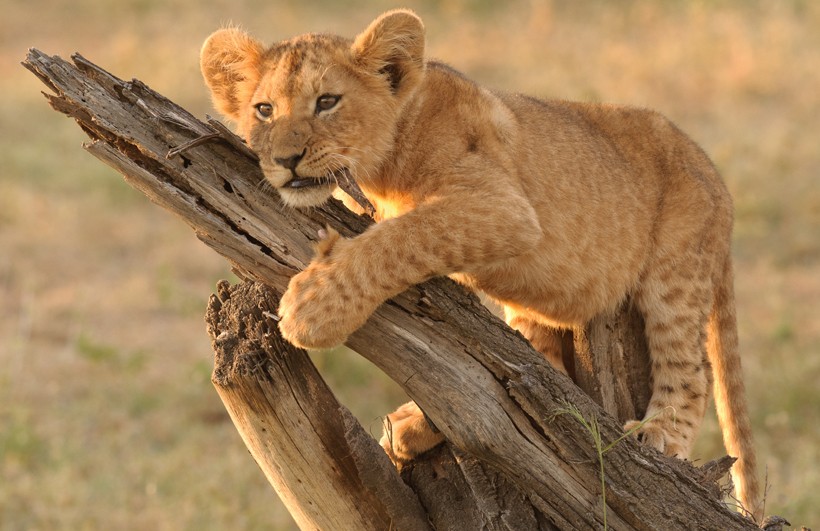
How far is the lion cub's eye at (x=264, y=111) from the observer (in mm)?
4137

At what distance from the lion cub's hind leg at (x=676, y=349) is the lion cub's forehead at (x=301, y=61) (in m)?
1.78

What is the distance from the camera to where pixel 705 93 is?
46.2ft

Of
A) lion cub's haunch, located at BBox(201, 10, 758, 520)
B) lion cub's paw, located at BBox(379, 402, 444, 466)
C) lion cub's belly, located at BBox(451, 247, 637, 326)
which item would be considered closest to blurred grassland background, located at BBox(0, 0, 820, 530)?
lion cub's haunch, located at BBox(201, 10, 758, 520)

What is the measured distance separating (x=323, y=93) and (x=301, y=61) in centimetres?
17

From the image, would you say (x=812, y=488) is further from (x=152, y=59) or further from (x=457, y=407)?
(x=152, y=59)

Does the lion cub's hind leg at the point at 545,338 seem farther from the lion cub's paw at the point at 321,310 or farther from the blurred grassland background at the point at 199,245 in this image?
the lion cub's paw at the point at 321,310

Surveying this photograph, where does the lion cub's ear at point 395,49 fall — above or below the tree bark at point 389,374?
above

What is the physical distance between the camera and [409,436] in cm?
443

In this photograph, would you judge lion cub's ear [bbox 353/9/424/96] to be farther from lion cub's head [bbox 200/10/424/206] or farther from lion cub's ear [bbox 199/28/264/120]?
lion cub's ear [bbox 199/28/264/120]

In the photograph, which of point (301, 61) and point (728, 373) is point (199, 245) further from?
point (301, 61)

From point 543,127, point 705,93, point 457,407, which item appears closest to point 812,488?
point 543,127

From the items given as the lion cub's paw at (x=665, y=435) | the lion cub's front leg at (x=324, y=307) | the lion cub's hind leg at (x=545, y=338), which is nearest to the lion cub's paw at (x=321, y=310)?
the lion cub's front leg at (x=324, y=307)

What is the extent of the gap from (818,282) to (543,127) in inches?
253

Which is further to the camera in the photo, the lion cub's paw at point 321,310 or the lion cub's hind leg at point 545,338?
the lion cub's hind leg at point 545,338
